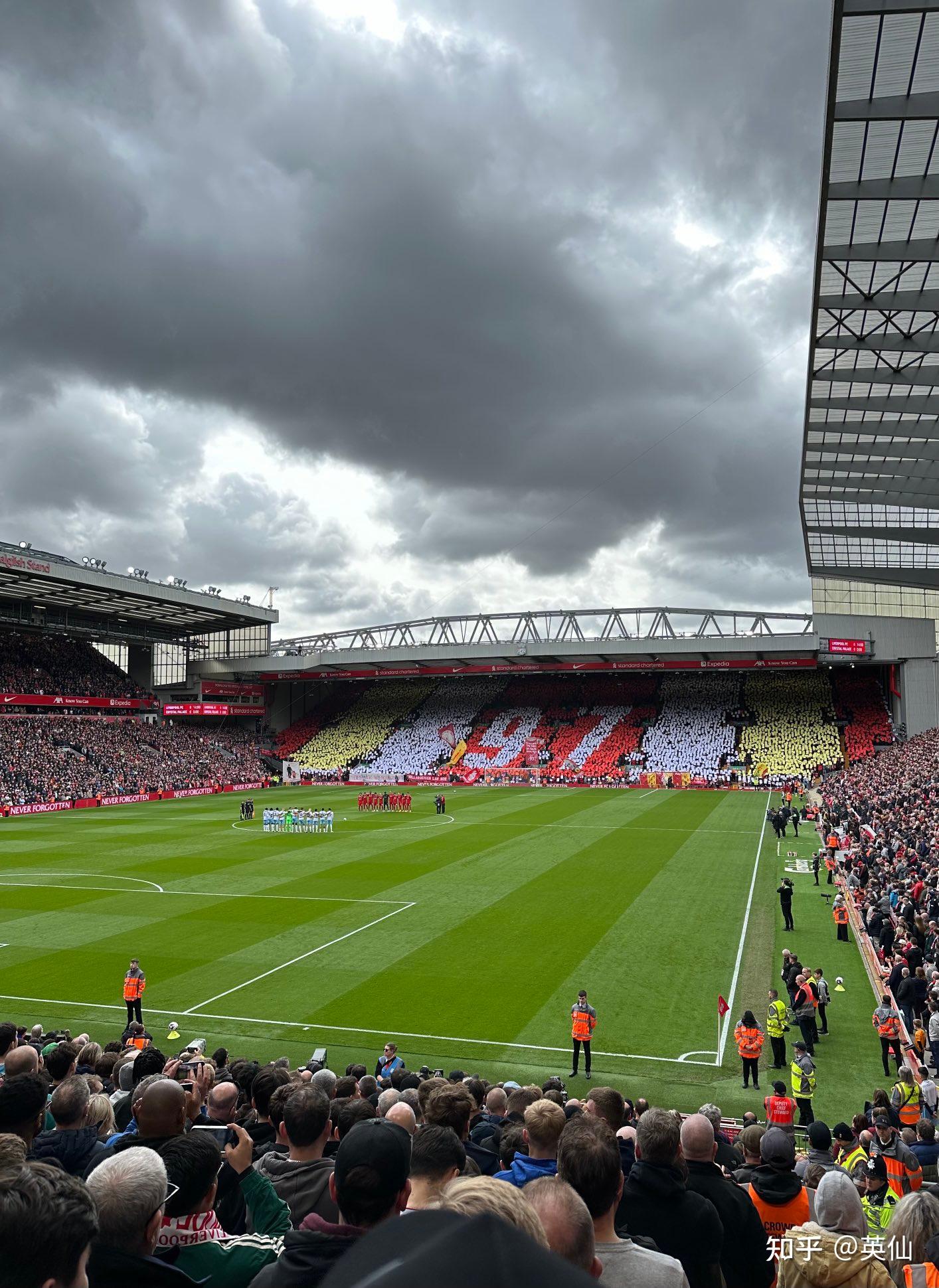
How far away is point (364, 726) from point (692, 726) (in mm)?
30536

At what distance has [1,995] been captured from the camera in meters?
17.2

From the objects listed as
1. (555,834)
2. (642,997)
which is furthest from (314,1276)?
(555,834)

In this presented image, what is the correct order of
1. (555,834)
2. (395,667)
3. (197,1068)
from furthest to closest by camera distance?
(395,667) < (555,834) < (197,1068)

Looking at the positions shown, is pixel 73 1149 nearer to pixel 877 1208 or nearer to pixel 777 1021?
pixel 877 1208

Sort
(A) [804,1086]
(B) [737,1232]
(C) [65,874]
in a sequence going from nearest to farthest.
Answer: (B) [737,1232]
(A) [804,1086]
(C) [65,874]

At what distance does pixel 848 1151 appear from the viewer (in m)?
8.89

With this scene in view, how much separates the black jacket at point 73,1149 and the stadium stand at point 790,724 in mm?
57575

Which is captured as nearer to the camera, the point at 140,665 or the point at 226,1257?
the point at 226,1257

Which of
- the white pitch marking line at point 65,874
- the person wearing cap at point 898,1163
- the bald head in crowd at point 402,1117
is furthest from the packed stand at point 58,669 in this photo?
the person wearing cap at point 898,1163

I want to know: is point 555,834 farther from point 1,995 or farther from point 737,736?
point 737,736

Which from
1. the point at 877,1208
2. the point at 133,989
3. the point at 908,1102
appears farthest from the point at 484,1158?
the point at 133,989

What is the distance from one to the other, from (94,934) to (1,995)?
185 inches

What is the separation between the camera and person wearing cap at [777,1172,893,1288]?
3432mm

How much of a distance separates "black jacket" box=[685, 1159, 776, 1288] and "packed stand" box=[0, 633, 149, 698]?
6568 centimetres
